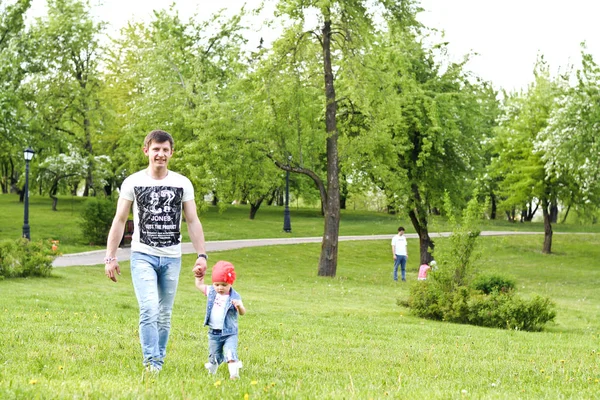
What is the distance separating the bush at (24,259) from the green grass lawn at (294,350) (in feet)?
1.73

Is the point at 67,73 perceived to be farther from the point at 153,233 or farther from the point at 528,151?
the point at 153,233

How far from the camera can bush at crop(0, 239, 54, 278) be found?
2000 centimetres

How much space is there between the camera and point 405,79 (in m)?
32.0

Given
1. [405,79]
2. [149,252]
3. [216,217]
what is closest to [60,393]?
[149,252]

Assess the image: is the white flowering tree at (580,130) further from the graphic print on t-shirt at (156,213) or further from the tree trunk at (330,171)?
the graphic print on t-shirt at (156,213)

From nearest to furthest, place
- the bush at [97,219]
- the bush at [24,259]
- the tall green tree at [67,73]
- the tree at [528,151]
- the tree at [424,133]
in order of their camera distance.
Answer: the bush at [24,259] < the tree at [424,133] < the bush at [97,219] < the tall green tree at [67,73] < the tree at [528,151]

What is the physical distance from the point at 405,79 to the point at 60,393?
28.6 meters

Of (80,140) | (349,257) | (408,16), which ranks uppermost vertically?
(408,16)

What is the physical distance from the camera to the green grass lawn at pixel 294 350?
224 inches

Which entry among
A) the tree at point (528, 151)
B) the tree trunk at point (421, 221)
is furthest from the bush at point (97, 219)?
the tree at point (528, 151)

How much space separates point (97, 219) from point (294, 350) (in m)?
27.8

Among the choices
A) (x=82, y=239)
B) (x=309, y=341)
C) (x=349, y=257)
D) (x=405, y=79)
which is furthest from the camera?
(x=349, y=257)

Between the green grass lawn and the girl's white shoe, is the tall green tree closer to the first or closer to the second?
the green grass lawn

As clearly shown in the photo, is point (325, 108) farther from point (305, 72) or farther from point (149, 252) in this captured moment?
point (149, 252)
